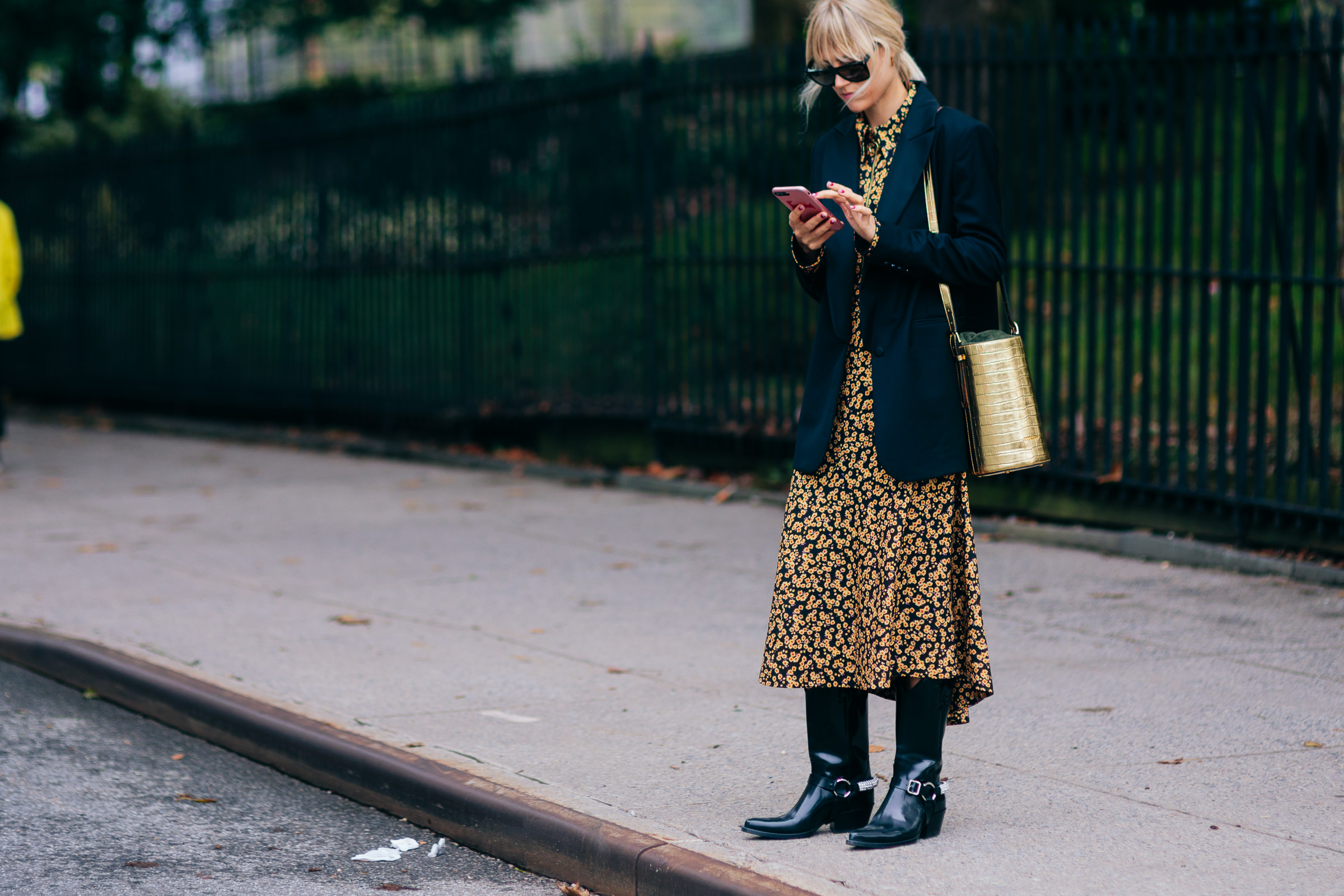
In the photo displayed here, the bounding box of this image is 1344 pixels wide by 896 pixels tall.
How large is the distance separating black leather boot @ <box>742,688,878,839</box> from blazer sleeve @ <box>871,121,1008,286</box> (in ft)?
3.38

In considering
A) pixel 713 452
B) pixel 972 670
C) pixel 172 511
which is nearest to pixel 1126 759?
pixel 972 670

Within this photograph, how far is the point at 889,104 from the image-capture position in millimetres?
3951

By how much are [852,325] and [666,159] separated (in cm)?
687

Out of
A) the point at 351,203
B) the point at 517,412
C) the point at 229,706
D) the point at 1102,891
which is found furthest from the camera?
the point at 351,203

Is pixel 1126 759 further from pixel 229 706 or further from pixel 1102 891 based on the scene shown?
pixel 229 706

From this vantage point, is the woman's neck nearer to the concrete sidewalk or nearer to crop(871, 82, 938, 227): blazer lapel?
crop(871, 82, 938, 227): blazer lapel

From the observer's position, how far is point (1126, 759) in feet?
15.4

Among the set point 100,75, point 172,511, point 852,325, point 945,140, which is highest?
point 100,75

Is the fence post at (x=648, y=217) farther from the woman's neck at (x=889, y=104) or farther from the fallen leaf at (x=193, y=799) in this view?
the woman's neck at (x=889, y=104)

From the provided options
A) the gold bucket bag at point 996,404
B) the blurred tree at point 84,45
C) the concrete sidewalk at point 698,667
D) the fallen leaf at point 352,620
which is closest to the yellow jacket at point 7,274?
the concrete sidewalk at point 698,667

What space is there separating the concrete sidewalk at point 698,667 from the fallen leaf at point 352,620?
52 mm

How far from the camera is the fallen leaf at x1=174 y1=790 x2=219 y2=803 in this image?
4.96 metres

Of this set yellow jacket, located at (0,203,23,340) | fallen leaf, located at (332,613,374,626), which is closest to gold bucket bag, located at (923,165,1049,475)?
fallen leaf, located at (332,613,374,626)

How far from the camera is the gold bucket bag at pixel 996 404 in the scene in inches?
153
